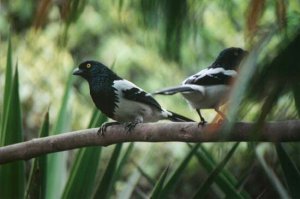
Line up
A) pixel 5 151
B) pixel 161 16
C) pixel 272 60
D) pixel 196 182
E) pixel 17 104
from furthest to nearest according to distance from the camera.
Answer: pixel 196 182, pixel 17 104, pixel 5 151, pixel 161 16, pixel 272 60

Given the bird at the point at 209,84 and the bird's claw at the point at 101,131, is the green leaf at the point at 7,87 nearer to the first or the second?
the bird's claw at the point at 101,131

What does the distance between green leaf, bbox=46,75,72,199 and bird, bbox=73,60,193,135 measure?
0.55ft

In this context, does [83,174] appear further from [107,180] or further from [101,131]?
[101,131]

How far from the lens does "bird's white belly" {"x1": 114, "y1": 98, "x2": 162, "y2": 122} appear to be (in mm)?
2434

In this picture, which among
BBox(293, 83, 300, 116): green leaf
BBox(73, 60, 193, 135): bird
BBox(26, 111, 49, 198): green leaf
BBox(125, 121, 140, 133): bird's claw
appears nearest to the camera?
BBox(293, 83, 300, 116): green leaf

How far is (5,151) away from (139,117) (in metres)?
0.55

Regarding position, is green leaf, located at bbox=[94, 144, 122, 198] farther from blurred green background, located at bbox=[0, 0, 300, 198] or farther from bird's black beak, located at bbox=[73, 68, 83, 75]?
bird's black beak, located at bbox=[73, 68, 83, 75]

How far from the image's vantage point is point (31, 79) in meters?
5.42

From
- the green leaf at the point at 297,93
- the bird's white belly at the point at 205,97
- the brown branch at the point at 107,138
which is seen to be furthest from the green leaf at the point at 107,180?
the green leaf at the point at 297,93

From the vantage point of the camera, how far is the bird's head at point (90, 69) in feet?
8.36

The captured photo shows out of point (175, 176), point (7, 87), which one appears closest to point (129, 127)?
point (175, 176)

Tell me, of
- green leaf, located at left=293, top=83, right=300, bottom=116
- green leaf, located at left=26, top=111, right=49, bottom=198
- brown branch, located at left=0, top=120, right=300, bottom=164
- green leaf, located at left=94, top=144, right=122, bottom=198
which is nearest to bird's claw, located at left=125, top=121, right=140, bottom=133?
brown branch, located at left=0, top=120, right=300, bottom=164

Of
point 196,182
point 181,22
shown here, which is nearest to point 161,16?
point 181,22

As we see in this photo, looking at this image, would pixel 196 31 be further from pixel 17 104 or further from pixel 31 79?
pixel 31 79
